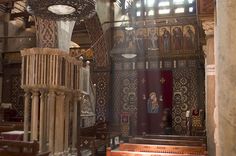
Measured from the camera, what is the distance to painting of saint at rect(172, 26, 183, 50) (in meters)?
16.2

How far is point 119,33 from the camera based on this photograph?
677 inches

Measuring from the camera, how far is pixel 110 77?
16.7 meters

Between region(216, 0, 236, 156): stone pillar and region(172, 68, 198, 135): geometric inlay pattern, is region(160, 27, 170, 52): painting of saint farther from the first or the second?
region(216, 0, 236, 156): stone pillar

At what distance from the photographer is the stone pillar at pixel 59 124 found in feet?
27.7

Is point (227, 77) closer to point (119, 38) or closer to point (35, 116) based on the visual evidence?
point (35, 116)

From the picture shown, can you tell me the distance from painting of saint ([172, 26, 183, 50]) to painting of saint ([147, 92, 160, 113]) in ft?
8.82

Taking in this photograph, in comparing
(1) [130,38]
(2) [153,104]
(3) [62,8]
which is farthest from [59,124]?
(1) [130,38]

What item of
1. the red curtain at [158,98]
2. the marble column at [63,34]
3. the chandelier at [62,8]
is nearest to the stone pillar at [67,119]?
the marble column at [63,34]

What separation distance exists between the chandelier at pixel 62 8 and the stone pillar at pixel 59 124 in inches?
84.7

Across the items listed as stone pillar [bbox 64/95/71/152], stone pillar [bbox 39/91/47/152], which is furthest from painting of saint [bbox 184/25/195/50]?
stone pillar [bbox 39/91/47/152]

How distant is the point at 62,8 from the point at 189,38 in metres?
10.3

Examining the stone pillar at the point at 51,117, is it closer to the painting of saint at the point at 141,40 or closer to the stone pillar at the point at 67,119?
the stone pillar at the point at 67,119

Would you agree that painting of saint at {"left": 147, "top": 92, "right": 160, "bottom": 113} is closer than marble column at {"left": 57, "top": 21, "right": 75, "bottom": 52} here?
No

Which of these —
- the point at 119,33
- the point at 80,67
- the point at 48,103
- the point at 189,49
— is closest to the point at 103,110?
the point at 119,33
